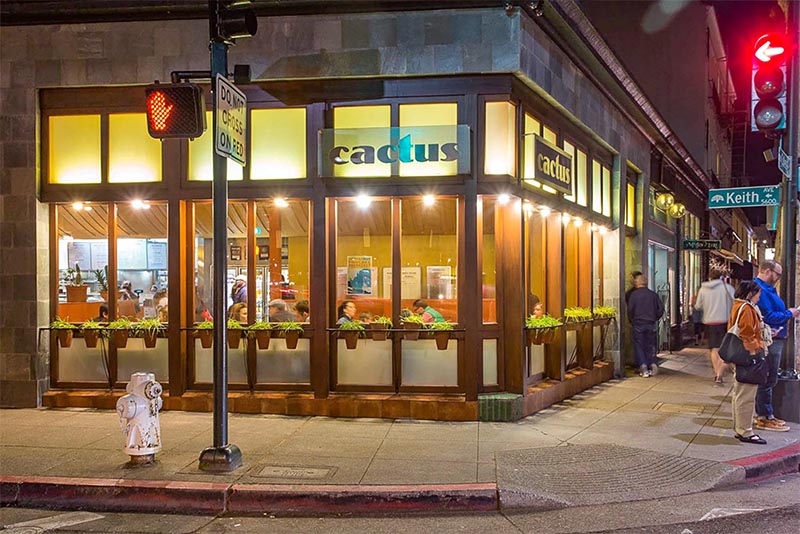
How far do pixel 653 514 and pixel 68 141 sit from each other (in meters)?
8.96

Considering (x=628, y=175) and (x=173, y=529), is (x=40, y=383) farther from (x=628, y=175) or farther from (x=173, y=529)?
(x=628, y=175)

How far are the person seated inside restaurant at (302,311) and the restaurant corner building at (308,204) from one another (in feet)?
0.55

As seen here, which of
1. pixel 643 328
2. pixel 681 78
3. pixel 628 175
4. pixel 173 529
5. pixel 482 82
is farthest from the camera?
pixel 681 78

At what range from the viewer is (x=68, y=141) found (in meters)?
10.1

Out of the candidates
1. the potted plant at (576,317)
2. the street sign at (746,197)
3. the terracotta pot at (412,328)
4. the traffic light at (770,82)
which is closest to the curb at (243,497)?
the terracotta pot at (412,328)

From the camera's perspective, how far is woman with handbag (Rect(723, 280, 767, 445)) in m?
8.28

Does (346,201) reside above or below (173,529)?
above

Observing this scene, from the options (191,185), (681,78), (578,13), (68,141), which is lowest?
(191,185)

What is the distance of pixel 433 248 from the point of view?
9.88 m

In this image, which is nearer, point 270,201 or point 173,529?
point 173,529

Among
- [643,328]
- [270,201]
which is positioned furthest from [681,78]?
[270,201]

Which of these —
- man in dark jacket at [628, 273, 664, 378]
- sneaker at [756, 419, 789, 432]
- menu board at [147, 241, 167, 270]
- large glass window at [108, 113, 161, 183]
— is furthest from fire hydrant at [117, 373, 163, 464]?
man in dark jacket at [628, 273, 664, 378]

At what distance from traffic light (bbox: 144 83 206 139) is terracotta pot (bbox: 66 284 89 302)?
432 cm

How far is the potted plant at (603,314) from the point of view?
13.1 metres
